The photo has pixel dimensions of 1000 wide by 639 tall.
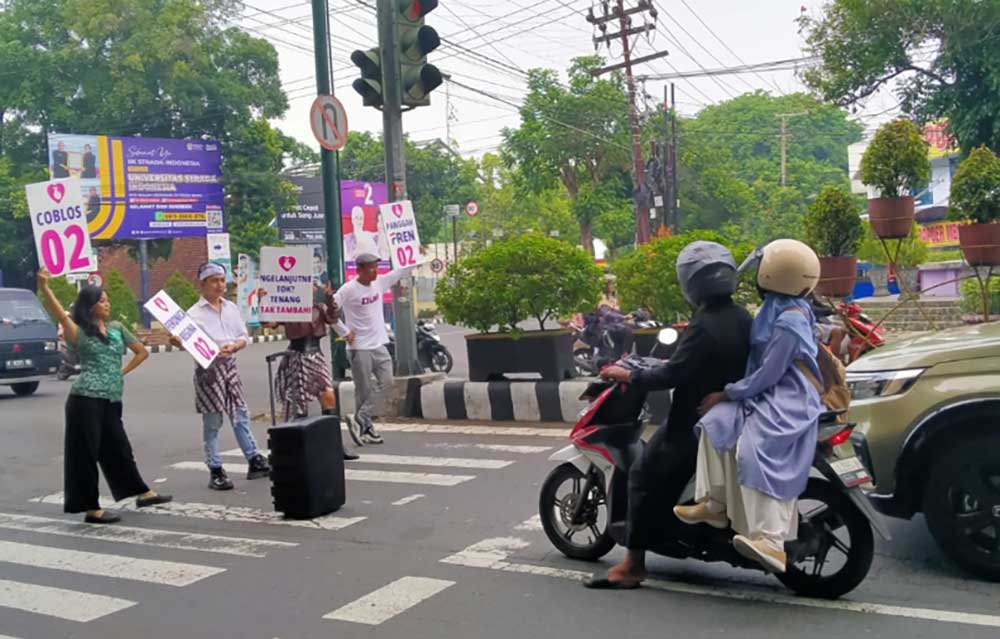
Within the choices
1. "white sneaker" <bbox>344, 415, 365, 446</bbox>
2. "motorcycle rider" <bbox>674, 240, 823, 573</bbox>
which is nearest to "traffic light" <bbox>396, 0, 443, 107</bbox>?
"white sneaker" <bbox>344, 415, 365, 446</bbox>

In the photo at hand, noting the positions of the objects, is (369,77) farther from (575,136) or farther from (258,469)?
(575,136)

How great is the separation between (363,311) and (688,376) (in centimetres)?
556

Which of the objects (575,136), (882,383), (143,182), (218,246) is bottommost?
(882,383)

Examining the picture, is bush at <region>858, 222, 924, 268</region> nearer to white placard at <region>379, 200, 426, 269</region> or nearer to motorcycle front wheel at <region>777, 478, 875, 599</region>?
Result: white placard at <region>379, 200, 426, 269</region>

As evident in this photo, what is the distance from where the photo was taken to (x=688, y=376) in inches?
189

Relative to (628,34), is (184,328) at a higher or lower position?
lower

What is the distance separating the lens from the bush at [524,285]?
36.2 feet

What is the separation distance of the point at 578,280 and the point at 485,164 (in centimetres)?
5439

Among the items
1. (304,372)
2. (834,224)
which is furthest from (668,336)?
(834,224)

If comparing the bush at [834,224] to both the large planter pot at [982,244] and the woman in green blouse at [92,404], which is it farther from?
the woman in green blouse at [92,404]

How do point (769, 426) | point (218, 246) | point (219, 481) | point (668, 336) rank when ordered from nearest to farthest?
1. point (769, 426)
2. point (668, 336)
3. point (219, 481)
4. point (218, 246)

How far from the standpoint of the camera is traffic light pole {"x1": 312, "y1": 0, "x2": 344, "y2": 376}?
11656 mm

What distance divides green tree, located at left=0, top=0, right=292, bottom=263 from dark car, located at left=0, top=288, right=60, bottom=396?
20728mm

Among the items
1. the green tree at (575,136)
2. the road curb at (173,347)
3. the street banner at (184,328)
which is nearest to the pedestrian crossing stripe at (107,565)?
the street banner at (184,328)
